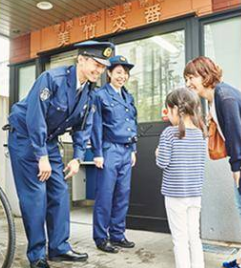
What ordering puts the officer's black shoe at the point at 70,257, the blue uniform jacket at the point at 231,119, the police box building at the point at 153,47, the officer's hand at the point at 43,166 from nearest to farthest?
the blue uniform jacket at the point at 231,119, the officer's hand at the point at 43,166, the officer's black shoe at the point at 70,257, the police box building at the point at 153,47

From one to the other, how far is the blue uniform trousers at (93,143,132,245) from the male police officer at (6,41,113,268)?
372mm

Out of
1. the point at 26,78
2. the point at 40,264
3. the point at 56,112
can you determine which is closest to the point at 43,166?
the point at 56,112

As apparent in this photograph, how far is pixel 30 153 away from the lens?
2182mm

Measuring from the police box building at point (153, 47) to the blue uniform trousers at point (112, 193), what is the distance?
0.69 metres

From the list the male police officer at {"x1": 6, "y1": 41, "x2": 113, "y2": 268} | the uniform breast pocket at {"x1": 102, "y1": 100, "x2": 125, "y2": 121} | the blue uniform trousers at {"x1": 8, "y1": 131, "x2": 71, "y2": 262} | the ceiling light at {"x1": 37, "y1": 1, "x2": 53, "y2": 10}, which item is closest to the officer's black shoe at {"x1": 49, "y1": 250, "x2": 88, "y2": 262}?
the male police officer at {"x1": 6, "y1": 41, "x2": 113, "y2": 268}

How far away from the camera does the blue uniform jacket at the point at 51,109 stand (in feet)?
6.75

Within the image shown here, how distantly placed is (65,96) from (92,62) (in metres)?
0.28

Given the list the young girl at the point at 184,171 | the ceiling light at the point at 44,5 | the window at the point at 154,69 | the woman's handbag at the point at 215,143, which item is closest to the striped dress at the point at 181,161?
the young girl at the point at 184,171

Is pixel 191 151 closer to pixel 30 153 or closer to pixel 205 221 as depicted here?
pixel 30 153

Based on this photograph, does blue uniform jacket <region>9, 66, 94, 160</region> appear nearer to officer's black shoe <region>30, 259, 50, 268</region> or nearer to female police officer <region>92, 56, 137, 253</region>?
female police officer <region>92, 56, 137, 253</region>

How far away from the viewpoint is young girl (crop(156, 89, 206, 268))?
1.92 m

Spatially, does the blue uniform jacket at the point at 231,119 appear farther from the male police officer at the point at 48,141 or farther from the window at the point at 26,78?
the window at the point at 26,78

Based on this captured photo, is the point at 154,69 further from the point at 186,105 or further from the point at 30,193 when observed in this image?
the point at 30,193

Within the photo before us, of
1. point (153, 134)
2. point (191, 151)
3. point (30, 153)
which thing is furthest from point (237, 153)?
point (153, 134)
